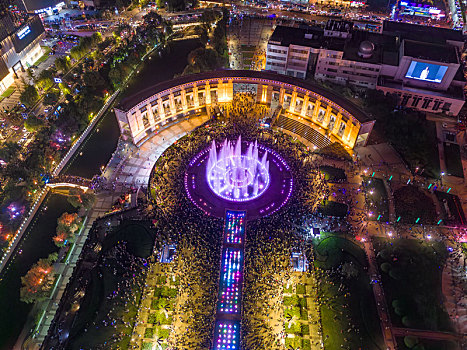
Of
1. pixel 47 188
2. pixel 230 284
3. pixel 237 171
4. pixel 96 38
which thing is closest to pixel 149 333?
pixel 230 284

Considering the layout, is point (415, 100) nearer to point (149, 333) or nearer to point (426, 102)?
point (426, 102)

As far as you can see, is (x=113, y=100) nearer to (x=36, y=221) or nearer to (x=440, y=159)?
(x=36, y=221)

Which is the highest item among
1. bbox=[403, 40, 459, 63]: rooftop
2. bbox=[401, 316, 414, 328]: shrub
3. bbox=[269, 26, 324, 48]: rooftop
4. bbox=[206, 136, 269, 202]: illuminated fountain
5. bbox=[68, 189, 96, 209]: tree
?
bbox=[269, 26, 324, 48]: rooftop

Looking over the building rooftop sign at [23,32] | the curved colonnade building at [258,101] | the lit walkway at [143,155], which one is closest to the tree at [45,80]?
the building rooftop sign at [23,32]

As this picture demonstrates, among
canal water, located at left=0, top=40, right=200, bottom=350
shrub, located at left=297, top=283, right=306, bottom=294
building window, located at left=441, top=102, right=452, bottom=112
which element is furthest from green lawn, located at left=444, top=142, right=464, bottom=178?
canal water, located at left=0, top=40, right=200, bottom=350

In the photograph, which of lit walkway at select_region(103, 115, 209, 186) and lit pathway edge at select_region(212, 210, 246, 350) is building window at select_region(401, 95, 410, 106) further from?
lit pathway edge at select_region(212, 210, 246, 350)

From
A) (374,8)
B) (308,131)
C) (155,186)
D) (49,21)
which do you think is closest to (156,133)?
(155,186)
